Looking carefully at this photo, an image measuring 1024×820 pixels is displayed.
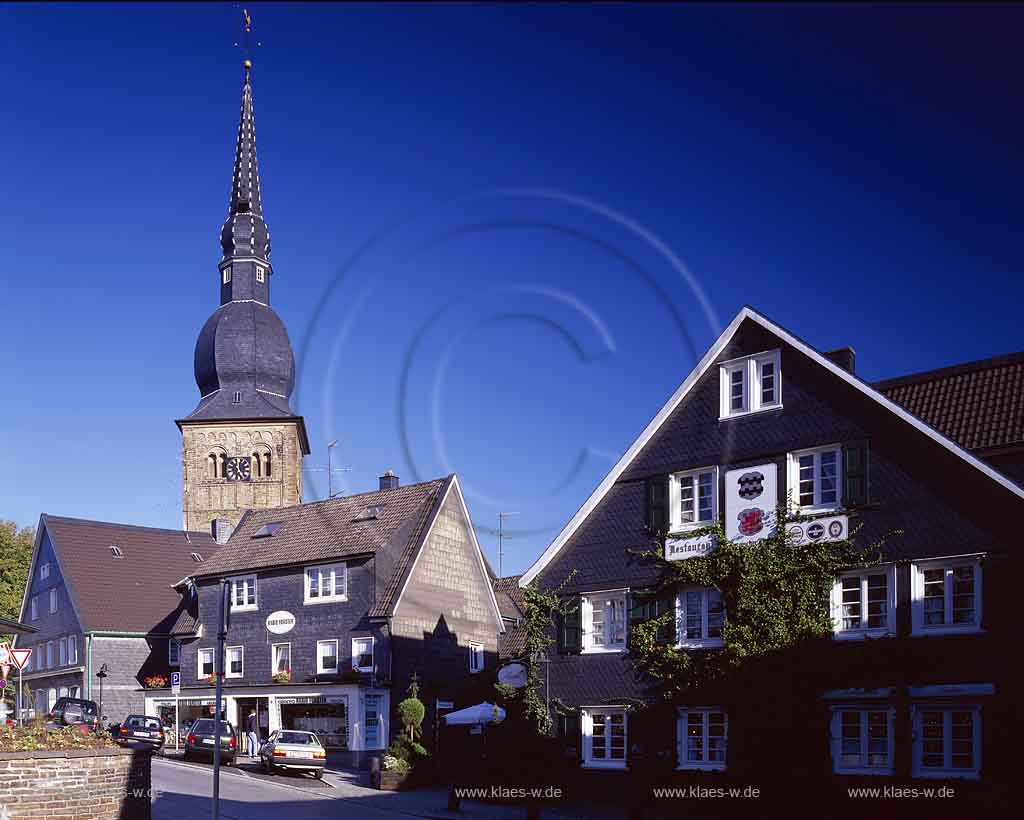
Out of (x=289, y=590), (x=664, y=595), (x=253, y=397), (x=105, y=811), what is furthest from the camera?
(x=253, y=397)

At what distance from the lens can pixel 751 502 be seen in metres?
30.7

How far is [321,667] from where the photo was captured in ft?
160

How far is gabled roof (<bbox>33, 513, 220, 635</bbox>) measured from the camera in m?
64.8

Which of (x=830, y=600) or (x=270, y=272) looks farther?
(x=270, y=272)

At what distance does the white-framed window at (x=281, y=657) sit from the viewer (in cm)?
5022

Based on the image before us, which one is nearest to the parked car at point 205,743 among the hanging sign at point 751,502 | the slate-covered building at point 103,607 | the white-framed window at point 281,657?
the white-framed window at point 281,657

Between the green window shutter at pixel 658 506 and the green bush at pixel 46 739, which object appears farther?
the green window shutter at pixel 658 506

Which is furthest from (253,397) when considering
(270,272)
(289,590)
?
(289,590)

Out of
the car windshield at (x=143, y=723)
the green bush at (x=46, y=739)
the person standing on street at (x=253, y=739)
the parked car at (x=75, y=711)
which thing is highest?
the green bush at (x=46, y=739)

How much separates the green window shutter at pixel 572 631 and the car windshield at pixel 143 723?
72.0 feet

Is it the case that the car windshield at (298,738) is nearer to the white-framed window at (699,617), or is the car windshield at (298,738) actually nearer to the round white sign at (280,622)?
the round white sign at (280,622)

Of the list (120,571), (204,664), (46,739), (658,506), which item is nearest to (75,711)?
(204,664)

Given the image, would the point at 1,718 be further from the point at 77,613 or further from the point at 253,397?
the point at 253,397

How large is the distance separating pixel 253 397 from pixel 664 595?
69303mm
